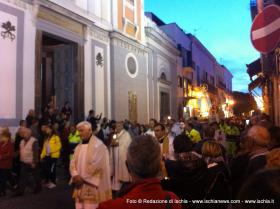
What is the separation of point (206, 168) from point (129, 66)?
19.0 m

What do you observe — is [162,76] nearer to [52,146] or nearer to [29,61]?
[29,61]

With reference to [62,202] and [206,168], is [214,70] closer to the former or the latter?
[62,202]

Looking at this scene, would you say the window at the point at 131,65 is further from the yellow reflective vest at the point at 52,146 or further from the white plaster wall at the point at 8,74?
the yellow reflective vest at the point at 52,146

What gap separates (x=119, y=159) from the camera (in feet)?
29.4

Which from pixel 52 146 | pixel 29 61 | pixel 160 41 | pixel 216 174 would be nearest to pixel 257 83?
pixel 160 41

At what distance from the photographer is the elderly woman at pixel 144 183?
2.52 metres

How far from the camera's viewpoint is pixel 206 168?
4.38 m

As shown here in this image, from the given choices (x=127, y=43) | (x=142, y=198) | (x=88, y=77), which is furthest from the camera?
(x=127, y=43)

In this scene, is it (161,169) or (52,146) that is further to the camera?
(52,146)

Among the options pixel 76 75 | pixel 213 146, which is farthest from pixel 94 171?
pixel 76 75

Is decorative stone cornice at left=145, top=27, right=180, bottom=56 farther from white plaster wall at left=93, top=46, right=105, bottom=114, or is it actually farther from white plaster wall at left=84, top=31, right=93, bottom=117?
white plaster wall at left=84, top=31, right=93, bottom=117

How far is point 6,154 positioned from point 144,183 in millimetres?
8462

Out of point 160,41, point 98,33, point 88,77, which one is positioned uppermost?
point 160,41

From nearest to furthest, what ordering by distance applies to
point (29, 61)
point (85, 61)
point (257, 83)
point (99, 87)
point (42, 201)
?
point (42, 201) → point (29, 61) → point (85, 61) → point (99, 87) → point (257, 83)
